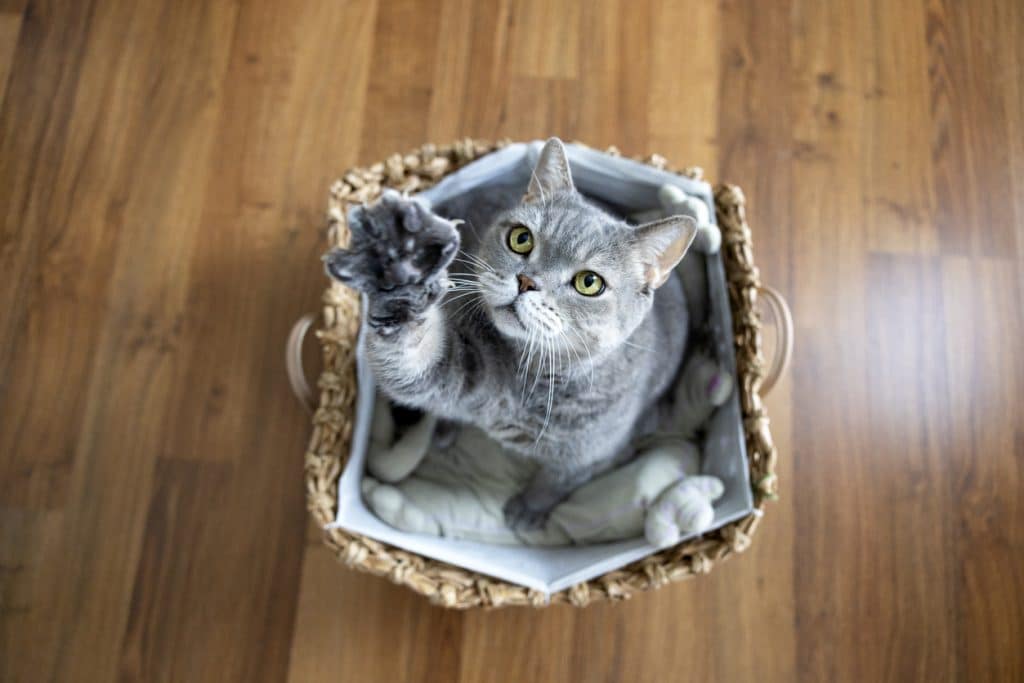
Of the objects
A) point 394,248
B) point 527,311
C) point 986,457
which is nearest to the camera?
point 394,248

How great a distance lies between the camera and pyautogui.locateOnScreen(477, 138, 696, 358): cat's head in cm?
101

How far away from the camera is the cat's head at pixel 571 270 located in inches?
39.7

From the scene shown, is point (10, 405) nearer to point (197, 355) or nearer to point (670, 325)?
point (197, 355)

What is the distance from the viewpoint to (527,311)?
3.23 ft

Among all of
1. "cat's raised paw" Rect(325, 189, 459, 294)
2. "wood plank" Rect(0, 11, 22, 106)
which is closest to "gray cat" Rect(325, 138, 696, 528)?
"cat's raised paw" Rect(325, 189, 459, 294)

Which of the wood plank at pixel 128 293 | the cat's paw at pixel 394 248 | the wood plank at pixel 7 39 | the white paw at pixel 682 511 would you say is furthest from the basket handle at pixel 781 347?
the wood plank at pixel 7 39

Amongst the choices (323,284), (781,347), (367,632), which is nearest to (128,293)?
(323,284)

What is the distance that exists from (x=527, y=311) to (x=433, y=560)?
63 cm

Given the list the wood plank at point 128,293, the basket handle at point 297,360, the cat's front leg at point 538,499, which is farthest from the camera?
the wood plank at point 128,293

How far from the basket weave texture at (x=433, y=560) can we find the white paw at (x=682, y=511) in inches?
2.2

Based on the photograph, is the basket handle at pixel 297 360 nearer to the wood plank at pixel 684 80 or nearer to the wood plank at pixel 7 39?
the wood plank at pixel 684 80

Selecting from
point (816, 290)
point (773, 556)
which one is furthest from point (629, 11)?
point (773, 556)

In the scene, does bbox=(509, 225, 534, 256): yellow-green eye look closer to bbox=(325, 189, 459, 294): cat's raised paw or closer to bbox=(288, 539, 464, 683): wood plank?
bbox=(325, 189, 459, 294): cat's raised paw

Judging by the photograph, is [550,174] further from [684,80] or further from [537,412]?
[684,80]
